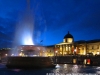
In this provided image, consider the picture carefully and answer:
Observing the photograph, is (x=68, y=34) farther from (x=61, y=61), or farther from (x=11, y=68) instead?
(x=11, y=68)

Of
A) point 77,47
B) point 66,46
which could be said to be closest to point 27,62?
point 77,47

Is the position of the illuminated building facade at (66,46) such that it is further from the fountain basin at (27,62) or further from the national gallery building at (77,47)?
the fountain basin at (27,62)

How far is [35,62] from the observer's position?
73.9m

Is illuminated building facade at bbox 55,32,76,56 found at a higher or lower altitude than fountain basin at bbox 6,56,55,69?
higher

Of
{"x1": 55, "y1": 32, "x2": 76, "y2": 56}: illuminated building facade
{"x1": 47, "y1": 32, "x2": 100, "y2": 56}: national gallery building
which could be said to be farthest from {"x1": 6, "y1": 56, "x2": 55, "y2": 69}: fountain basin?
{"x1": 55, "y1": 32, "x2": 76, "y2": 56}: illuminated building facade

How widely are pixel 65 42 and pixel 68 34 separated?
6363 mm

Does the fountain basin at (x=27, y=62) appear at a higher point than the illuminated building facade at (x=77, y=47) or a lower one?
lower

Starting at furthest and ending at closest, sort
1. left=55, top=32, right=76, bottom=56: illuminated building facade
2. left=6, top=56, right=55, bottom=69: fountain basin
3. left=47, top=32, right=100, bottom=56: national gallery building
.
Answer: left=55, top=32, right=76, bottom=56: illuminated building facade → left=47, top=32, right=100, bottom=56: national gallery building → left=6, top=56, right=55, bottom=69: fountain basin

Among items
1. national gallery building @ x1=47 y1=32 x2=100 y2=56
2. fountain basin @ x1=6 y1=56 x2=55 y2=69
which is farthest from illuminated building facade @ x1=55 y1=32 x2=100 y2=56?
fountain basin @ x1=6 y1=56 x2=55 y2=69

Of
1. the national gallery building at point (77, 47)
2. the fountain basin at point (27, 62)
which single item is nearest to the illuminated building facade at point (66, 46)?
the national gallery building at point (77, 47)

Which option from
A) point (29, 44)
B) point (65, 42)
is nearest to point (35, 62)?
point (29, 44)

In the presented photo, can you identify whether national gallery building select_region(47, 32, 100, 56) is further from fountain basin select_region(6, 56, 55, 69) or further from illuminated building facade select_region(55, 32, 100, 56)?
fountain basin select_region(6, 56, 55, 69)

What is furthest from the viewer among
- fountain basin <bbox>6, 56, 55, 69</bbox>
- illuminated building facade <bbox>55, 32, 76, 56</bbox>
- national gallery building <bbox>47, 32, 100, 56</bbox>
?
illuminated building facade <bbox>55, 32, 76, 56</bbox>

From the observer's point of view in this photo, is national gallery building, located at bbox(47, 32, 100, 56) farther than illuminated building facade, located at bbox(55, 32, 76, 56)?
No
